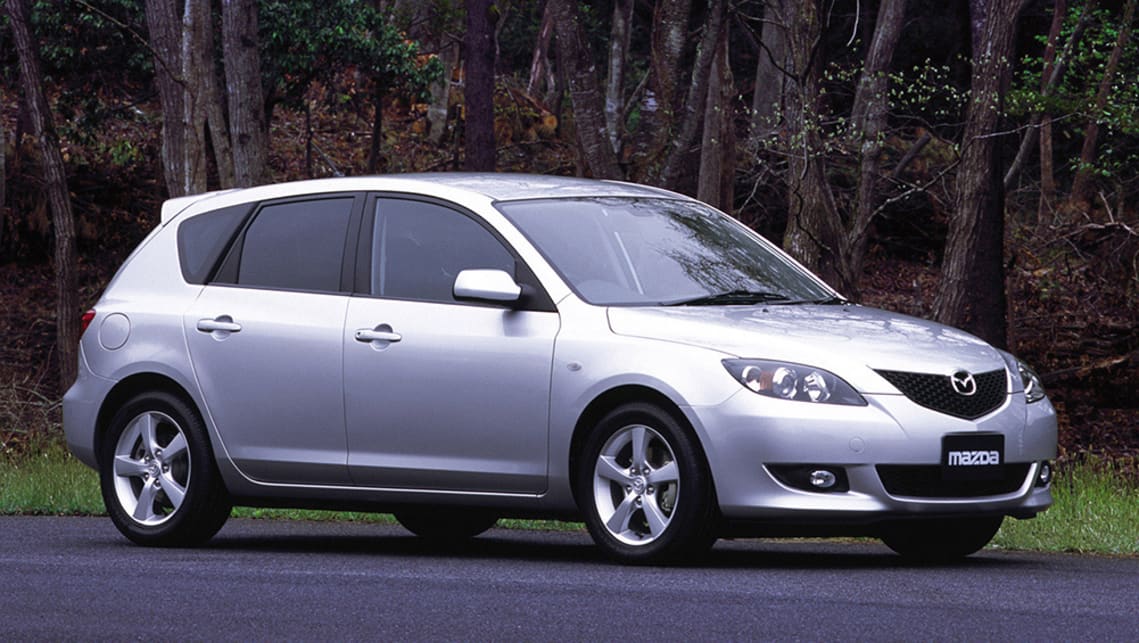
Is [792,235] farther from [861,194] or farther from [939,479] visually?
[939,479]

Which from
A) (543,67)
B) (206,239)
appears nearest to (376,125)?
(543,67)

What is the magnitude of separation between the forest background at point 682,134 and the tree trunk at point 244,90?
0.04 m

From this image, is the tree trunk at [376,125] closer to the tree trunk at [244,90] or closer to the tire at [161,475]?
the tree trunk at [244,90]

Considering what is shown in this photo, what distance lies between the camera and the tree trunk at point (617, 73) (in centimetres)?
3325

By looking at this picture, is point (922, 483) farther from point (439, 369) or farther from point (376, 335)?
point (376, 335)

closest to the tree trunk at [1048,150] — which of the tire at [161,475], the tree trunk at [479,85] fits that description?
the tree trunk at [479,85]

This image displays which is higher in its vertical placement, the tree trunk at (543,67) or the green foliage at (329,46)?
the green foliage at (329,46)

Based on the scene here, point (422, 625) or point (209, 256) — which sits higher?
point (209, 256)

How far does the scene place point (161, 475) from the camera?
10.0 m

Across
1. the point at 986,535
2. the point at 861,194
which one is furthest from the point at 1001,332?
the point at 986,535

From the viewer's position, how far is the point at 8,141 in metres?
34.2

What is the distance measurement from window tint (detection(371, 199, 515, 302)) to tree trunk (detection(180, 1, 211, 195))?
50.6 ft

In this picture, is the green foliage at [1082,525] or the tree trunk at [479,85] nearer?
the green foliage at [1082,525]

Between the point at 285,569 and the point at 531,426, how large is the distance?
4.11 feet
